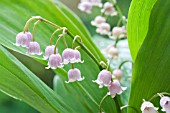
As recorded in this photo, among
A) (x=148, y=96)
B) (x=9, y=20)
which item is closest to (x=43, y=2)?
(x=9, y=20)

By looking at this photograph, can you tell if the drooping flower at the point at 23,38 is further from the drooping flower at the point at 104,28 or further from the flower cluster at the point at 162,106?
the drooping flower at the point at 104,28

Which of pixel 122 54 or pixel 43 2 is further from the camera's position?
pixel 122 54

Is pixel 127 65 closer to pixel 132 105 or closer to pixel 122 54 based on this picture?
pixel 122 54

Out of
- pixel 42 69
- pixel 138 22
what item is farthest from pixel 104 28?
pixel 42 69

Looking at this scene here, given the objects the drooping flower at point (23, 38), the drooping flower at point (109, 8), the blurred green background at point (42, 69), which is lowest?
the blurred green background at point (42, 69)

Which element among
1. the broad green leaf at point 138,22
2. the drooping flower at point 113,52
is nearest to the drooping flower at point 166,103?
the broad green leaf at point 138,22

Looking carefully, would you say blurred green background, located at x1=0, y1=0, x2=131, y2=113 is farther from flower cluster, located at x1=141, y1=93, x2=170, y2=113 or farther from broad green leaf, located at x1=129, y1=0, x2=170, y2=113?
flower cluster, located at x1=141, y1=93, x2=170, y2=113

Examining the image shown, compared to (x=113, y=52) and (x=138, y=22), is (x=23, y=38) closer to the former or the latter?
(x=138, y=22)
